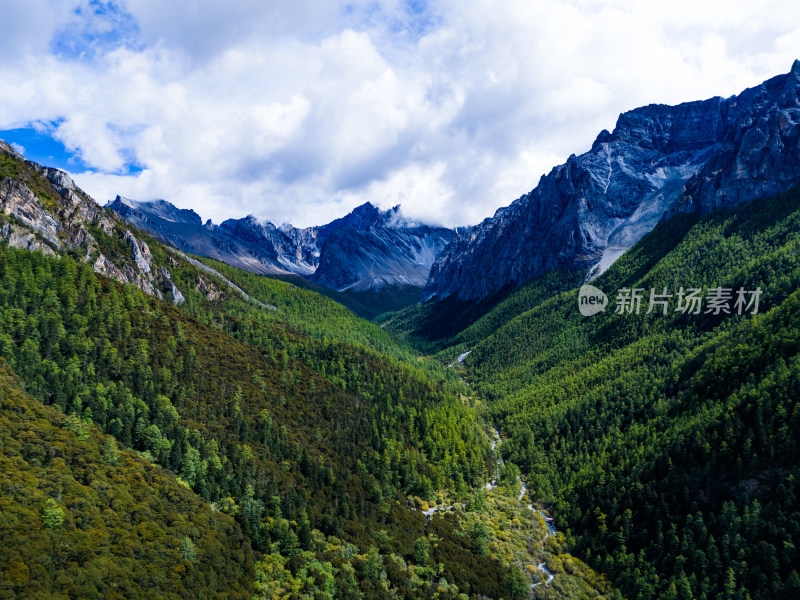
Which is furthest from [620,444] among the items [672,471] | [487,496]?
[487,496]

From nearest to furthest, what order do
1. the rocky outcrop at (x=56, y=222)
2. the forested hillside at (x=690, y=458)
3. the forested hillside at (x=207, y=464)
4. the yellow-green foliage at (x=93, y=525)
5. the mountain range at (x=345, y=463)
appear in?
the yellow-green foliage at (x=93, y=525)
the forested hillside at (x=207, y=464)
the mountain range at (x=345, y=463)
the forested hillside at (x=690, y=458)
the rocky outcrop at (x=56, y=222)

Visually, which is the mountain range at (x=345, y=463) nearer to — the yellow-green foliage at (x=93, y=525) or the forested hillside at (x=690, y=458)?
the yellow-green foliage at (x=93, y=525)

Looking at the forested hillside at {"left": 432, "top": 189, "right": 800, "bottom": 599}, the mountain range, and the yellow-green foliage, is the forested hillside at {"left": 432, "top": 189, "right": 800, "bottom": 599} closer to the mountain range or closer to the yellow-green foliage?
the mountain range

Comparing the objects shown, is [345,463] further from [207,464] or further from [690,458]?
[690,458]

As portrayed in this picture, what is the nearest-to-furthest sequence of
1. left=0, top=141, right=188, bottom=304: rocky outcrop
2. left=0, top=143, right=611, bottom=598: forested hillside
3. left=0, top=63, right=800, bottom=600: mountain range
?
left=0, top=143, right=611, bottom=598: forested hillside < left=0, top=63, right=800, bottom=600: mountain range < left=0, top=141, right=188, bottom=304: rocky outcrop

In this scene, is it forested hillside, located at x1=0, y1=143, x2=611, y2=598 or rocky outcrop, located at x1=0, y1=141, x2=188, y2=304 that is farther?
rocky outcrop, located at x1=0, y1=141, x2=188, y2=304

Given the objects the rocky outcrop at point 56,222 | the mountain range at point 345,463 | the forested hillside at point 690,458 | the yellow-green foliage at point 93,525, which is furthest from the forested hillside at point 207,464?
the forested hillside at point 690,458

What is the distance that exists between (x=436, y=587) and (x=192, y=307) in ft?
507

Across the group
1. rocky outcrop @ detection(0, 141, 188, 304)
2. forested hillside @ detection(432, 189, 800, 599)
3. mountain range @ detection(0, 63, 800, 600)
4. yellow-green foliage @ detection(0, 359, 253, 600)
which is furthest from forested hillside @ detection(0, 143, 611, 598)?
forested hillside @ detection(432, 189, 800, 599)

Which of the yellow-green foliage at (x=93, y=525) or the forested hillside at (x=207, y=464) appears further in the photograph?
the forested hillside at (x=207, y=464)

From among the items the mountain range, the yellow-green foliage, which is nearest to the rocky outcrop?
the mountain range

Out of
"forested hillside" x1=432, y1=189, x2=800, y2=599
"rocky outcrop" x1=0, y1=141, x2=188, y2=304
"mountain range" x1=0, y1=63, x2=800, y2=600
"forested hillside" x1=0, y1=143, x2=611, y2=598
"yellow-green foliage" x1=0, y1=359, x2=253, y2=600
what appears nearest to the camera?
"yellow-green foliage" x1=0, y1=359, x2=253, y2=600

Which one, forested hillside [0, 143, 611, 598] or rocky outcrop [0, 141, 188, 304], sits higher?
rocky outcrop [0, 141, 188, 304]

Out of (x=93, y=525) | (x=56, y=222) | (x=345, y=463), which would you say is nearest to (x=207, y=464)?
(x=93, y=525)
